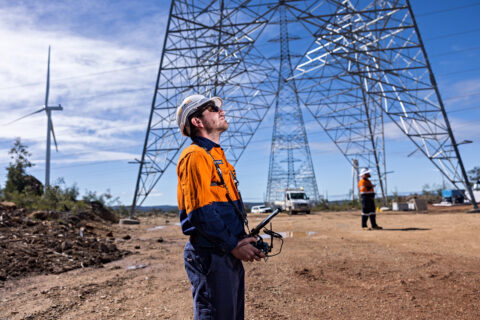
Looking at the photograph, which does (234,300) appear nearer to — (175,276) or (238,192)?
(238,192)

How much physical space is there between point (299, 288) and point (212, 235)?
3.25 meters

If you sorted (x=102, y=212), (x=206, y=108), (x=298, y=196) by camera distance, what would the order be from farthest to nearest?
(x=298, y=196)
(x=102, y=212)
(x=206, y=108)

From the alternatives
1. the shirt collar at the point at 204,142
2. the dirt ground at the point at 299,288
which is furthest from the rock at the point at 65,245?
the shirt collar at the point at 204,142

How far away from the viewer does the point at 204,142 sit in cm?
253

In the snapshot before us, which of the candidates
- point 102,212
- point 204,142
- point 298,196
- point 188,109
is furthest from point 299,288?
point 298,196

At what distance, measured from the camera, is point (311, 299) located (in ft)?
15.0

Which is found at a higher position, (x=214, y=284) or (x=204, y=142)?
(x=204, y=142)

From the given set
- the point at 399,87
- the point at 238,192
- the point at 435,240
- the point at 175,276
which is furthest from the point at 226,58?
the point at 238,192

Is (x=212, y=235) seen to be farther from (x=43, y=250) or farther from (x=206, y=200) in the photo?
(x=43, y=250)

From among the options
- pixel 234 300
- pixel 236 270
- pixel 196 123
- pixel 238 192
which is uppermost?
pixel 196 123

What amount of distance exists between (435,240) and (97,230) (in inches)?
372

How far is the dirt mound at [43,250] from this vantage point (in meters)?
6.61

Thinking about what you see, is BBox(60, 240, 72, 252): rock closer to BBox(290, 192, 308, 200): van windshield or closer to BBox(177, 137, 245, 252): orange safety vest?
BBox(177, 137, 245, 252): orange safety vest

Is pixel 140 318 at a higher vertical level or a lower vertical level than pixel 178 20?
lower
